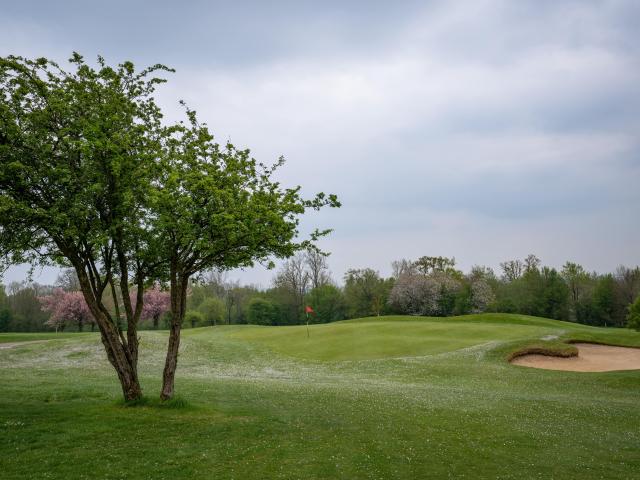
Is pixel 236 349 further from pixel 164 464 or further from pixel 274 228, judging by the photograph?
pixel 164 464

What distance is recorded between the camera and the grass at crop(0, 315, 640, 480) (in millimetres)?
12336

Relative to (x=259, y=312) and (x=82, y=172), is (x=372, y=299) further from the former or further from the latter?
(x=82, y=172)

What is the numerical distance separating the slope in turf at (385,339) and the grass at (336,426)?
6423mm

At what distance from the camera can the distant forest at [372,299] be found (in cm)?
9062

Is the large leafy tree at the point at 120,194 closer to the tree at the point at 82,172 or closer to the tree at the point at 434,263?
the tree at the point at 82,172

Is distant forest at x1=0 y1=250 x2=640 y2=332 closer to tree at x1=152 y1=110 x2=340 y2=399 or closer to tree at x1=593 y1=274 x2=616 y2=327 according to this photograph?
tree at x1=593 y1=274 x2=616 y2=327

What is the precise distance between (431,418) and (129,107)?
1701 cm

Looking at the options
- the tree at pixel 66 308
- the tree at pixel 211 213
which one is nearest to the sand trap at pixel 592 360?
the tree at pixel 211 213

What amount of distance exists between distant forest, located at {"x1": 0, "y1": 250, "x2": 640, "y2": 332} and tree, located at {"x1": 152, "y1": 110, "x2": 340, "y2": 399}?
223 feet

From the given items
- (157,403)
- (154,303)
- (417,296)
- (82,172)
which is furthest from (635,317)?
(154,303)

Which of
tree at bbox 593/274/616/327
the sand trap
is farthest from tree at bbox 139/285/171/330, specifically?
tree at bbox 593/274/616/327

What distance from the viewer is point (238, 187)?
61.2 feet

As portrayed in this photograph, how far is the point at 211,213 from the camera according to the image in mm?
17156

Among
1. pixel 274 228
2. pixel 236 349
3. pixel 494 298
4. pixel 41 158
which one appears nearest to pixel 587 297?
pixel 494 298
